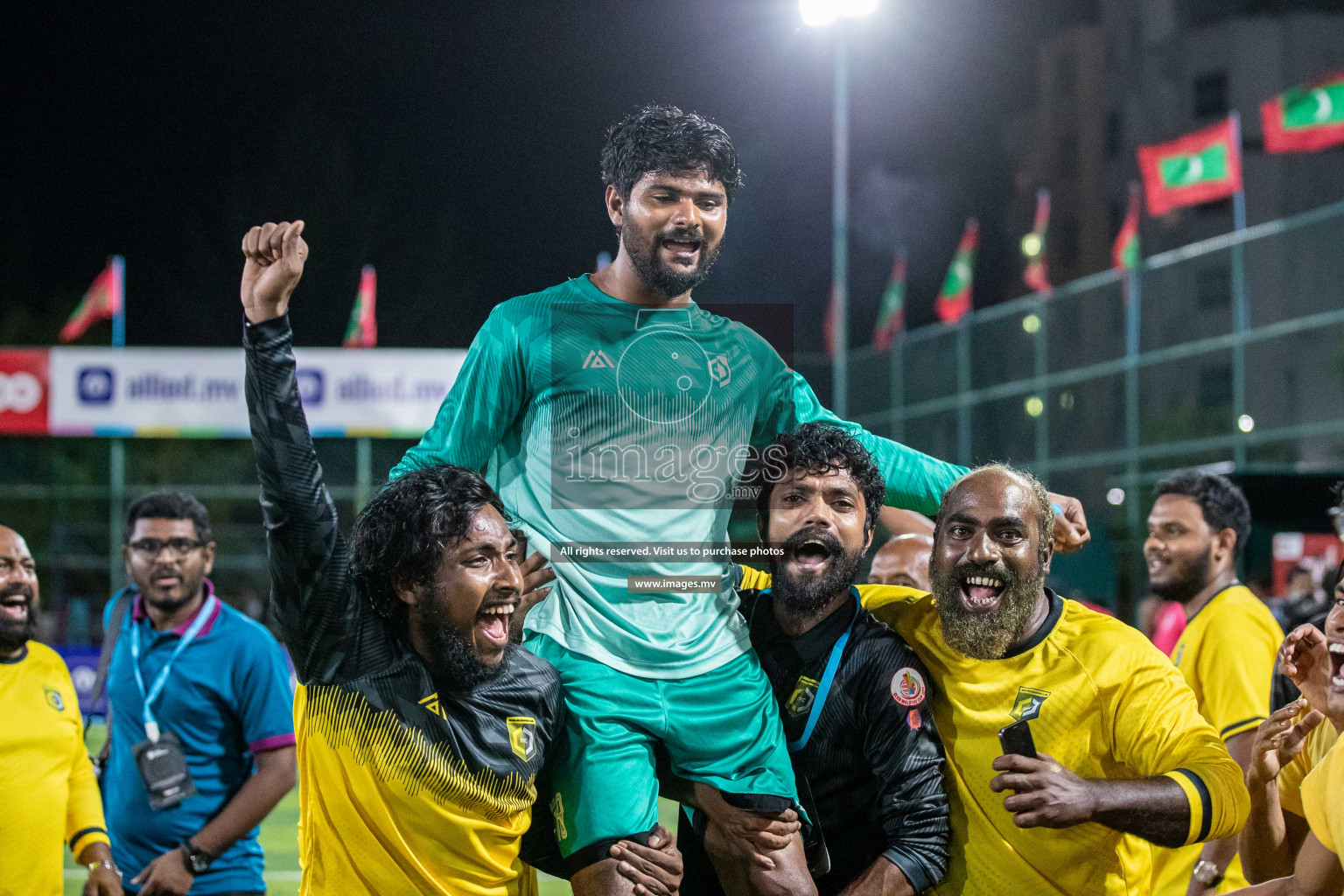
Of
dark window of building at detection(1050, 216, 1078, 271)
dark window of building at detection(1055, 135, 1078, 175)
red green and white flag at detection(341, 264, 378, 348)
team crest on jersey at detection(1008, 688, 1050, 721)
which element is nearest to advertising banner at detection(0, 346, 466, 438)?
red green and white flag at detection(341, 264, 378, 348)

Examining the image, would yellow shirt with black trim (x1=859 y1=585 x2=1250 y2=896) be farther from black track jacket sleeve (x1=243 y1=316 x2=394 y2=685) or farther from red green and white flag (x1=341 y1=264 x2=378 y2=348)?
red green and white flag (x1=341 y1=264 x2=378 y2=348)

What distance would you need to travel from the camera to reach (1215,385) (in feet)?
56.9

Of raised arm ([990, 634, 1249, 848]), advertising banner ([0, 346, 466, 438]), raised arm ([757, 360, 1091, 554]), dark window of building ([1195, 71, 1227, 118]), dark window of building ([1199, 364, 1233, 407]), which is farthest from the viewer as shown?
dark window of building ([1195, 71, 1227, 118])

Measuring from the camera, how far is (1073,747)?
3598 millimetres

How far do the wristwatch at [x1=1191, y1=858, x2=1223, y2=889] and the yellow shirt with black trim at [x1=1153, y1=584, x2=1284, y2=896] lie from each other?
1.4 inches

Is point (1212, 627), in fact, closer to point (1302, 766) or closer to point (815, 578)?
point (1302, 766)

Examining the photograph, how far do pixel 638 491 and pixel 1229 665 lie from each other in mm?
3165

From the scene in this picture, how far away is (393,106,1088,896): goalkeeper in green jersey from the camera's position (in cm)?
333

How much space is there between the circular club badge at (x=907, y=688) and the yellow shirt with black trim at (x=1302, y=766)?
104 centimetres

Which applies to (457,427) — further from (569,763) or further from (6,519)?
(6,519)

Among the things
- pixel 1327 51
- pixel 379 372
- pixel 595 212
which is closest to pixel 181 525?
pixel 595 212

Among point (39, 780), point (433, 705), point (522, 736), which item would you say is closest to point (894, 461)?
point (522, 736)

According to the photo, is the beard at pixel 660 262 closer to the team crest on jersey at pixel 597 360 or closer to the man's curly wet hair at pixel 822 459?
the team crest on jersey at pixel 597 360

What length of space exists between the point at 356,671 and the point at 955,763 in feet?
5.39
